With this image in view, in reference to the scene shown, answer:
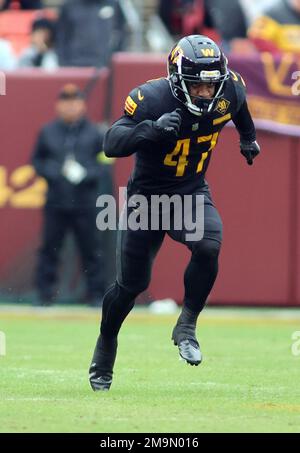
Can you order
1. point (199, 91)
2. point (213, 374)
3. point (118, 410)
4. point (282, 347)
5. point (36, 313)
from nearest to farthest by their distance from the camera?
point (118, 410)
point (199, 91)
point (213, 374)
point (282, 347)
point (36, 313)

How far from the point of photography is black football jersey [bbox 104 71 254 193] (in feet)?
23.3

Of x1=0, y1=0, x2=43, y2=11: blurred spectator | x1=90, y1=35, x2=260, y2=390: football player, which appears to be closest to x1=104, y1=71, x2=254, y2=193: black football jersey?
x1=90, y1=35, x2=260, y2=390: football player

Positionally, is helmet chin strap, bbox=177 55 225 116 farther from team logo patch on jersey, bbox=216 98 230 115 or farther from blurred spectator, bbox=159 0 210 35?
blurred spectator, bbox=159 0 210 35

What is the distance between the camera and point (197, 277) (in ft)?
23.3

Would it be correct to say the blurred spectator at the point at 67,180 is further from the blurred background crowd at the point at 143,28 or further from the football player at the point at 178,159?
the football player at the point at 178,159

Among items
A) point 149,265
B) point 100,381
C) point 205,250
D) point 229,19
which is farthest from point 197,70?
point 229,19

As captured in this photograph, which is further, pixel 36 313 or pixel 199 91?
pixel 36 313

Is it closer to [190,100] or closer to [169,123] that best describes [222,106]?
[190,100]

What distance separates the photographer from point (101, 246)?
13.2m

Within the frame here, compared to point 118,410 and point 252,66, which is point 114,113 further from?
point 118,410

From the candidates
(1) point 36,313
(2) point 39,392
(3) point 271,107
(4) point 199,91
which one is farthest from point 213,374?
(3) point 271,107

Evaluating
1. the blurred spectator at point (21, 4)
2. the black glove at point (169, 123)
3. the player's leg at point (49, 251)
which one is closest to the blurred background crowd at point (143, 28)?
the blurred spectator at point (21, 4)

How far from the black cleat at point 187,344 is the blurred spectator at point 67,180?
18.5ft

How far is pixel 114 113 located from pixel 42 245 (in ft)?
5.13
